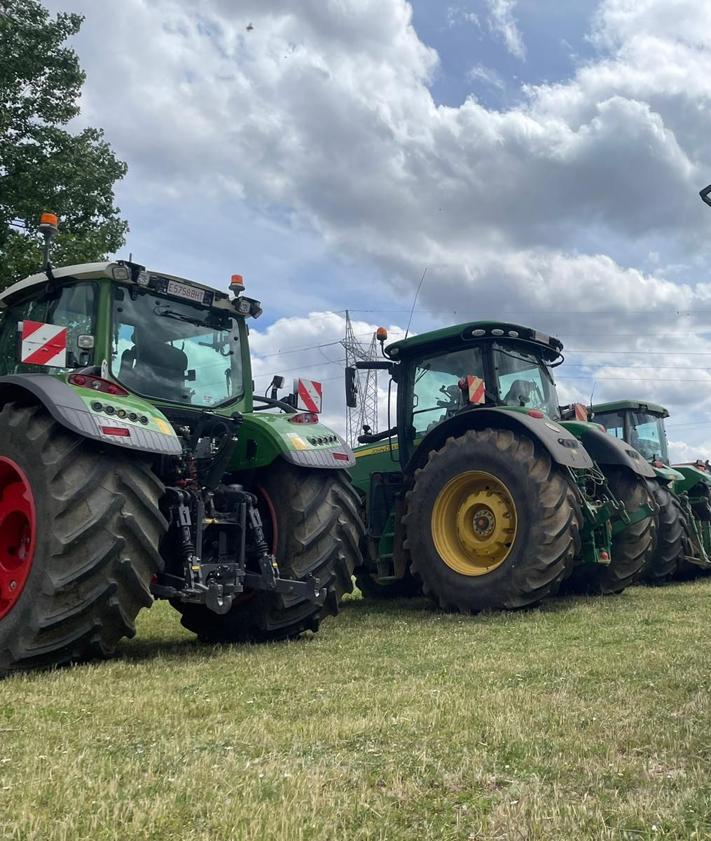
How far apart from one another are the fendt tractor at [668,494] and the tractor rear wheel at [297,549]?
4735mm

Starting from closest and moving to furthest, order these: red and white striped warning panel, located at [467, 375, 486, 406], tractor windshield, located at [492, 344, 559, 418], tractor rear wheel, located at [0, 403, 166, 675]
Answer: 1. tractor rear wheel, located at [0, 403, 166, 675]
2. red and white striped warning panel, located at [467, 375, 486, 406]
3. tractor windshield, located at [492, 344, 559, 418]

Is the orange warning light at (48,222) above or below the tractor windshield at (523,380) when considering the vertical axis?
above

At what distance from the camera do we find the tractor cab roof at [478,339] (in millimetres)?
8250

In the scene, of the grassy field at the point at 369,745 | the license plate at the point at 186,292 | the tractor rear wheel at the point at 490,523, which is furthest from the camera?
the tractor rear wheel at the point at 490,523

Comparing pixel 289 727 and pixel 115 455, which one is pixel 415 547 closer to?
pixel 115 455

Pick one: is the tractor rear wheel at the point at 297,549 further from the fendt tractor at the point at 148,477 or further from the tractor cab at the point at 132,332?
the tractor cab at the point at 132,332

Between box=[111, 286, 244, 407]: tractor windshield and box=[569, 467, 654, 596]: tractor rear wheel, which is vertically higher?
box=[111, 286, 244, 407]: tractor windshield

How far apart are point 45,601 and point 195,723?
1.50 meters

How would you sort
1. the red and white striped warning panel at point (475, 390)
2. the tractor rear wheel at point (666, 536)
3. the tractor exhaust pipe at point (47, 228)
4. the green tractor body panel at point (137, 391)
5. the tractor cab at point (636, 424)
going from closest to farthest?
the green tractor body panel at point (137, 391) → the tractor exhaust pipe at point (47, 228) → the red and white striped warning panel at point (475, 390) → the tractor rear wheel at point (666, 536) → the tractor cab at point (636, 424)

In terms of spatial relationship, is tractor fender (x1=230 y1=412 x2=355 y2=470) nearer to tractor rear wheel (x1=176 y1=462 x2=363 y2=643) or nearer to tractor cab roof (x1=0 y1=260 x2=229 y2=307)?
tractor rear wheel (x1=176 y1=462 x2=363 y2=643)

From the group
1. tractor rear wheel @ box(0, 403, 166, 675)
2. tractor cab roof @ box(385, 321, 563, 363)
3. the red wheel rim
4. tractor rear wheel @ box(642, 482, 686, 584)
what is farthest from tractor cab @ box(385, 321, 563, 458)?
the red wheel rim

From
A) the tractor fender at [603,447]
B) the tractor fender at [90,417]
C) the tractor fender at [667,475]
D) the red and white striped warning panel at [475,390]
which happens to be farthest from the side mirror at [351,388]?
the tractor fender at [667,475]

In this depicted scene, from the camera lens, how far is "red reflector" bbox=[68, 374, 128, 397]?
4.86 metres

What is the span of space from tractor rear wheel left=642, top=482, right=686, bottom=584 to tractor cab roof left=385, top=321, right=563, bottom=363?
2.53 m
